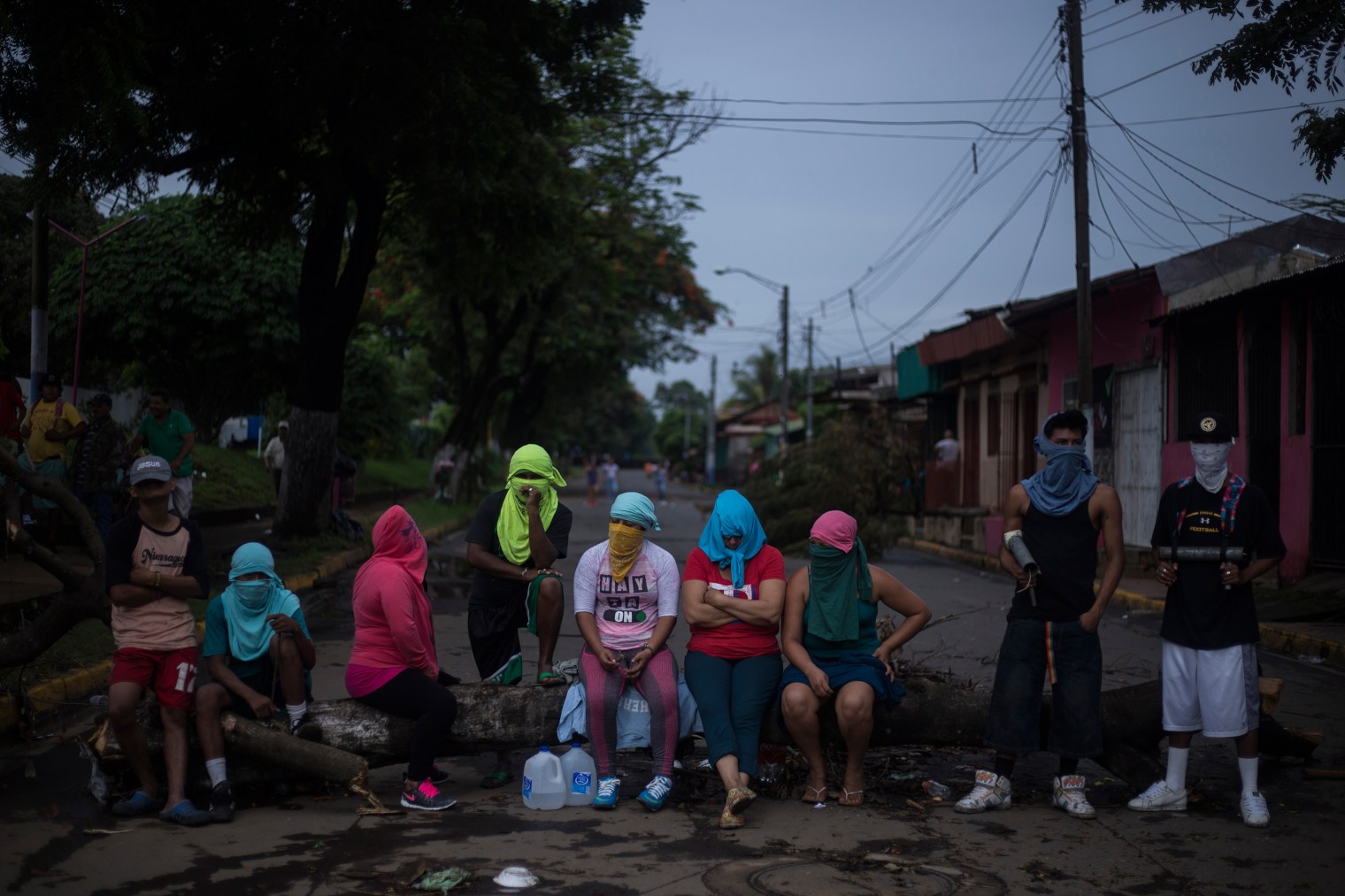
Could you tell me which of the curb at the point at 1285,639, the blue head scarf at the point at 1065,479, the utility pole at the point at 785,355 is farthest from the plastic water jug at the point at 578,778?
the utility pole at the point at 785,355

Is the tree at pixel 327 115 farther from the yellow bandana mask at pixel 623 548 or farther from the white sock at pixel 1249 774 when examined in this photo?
the white sock at pixel 1249 774

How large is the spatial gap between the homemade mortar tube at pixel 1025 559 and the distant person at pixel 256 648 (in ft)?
11.1

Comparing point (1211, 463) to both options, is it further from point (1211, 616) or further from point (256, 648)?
point (256, 648)

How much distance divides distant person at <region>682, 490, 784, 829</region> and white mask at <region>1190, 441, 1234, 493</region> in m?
2.04

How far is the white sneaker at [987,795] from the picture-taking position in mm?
5664

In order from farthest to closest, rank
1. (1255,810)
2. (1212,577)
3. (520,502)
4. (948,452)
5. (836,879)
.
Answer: (948,452), (520,502), (1212,577), (1255,810), (836,879)

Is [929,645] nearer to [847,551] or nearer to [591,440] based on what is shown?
[847,551]

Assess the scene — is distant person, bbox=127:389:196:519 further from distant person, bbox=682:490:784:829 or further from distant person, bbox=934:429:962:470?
distant person, bbox=934:429:962:470

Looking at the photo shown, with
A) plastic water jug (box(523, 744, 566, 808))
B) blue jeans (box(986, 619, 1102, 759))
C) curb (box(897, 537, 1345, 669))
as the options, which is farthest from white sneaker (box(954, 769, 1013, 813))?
curb (box(897, 537, 1345, 669))

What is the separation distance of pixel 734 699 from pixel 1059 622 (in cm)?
157

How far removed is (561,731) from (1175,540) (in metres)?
3.06

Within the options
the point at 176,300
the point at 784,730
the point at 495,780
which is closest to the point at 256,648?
the point at 495,780

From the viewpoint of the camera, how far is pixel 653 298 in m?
37.8

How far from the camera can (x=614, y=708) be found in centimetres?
596
